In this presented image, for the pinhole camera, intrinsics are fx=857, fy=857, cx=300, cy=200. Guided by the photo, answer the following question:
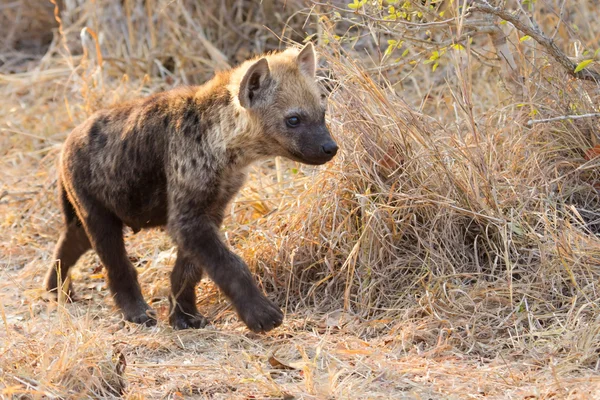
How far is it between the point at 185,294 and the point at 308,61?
139cm

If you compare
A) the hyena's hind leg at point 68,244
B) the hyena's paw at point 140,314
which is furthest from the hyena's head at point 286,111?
the hyena's hind leg at point 68,244

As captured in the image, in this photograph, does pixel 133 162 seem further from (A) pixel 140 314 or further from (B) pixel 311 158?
(B) pixel 311 158

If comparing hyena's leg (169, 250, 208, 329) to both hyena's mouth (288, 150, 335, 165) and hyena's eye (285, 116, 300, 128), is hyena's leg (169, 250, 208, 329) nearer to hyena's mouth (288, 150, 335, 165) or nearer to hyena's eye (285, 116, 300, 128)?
hyena's mouth (288, 150, 335, 165)

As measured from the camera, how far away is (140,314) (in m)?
4.52

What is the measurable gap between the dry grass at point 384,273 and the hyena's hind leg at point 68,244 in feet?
0.75

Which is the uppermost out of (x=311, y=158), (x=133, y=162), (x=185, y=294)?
(x=311, y=158)

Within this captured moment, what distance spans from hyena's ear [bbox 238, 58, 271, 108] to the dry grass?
0.56 meters

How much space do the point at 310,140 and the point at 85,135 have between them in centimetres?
137

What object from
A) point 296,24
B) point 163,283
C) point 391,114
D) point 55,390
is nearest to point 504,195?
point 391,114

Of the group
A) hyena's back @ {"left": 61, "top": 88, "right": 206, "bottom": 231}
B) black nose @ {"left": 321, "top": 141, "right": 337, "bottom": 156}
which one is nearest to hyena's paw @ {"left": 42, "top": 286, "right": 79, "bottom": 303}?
hyena's back @ {"left": 61, "top": 88, "right": 206, "bottom": 231}

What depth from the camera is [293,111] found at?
4.27 metres

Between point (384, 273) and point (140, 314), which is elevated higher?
point (384, 273)

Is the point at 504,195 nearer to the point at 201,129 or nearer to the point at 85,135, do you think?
the point at 201,129

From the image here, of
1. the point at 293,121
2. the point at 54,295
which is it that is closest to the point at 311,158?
the point at 293,121
